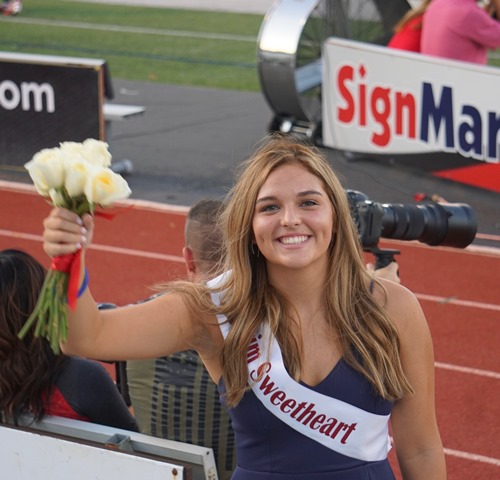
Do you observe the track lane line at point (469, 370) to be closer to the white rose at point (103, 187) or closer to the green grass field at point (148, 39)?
the white rose at point (103, 187)

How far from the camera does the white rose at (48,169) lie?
2018 mm

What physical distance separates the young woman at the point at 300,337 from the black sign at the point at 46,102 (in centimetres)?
664

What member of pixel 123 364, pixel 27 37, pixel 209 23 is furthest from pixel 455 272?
pixel 209 23

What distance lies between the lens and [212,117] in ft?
41.5

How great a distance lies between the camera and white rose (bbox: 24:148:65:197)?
2018 mm

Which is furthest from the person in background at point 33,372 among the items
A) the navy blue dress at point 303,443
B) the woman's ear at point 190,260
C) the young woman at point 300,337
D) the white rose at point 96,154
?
the white rose at point 96,154

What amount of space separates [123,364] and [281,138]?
4.61ft

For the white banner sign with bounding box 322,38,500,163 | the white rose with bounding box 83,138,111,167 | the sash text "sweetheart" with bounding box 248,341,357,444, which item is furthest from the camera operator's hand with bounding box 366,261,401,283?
the white banner sign with bounding box 322,38,500,163

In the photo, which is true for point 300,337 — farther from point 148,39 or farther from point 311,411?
point 148,39

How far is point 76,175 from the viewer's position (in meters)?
2.01

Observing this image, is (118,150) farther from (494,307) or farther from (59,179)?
(59,179)

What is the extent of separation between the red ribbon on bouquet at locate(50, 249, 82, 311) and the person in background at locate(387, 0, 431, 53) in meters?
7.77

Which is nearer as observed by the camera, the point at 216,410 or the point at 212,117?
the point at 216,410

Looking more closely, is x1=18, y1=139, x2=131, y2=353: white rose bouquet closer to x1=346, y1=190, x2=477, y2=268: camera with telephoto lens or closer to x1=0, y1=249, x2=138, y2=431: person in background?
x1=0, y1=249, x2=138, y2=431: person in background
